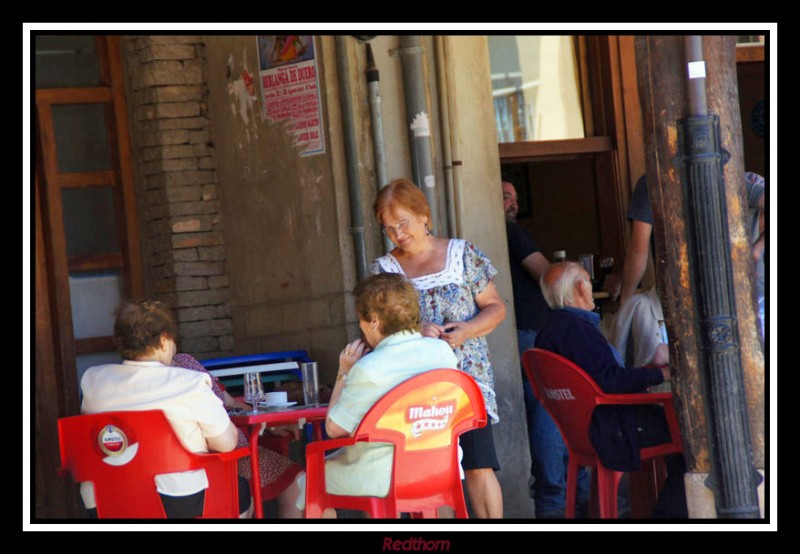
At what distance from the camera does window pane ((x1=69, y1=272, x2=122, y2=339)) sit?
21.0ft

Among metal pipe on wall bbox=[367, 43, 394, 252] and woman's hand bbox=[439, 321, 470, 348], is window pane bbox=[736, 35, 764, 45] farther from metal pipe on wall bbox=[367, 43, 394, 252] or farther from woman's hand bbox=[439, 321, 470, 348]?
woman's hand bbox=[439, 321, 470, 348]

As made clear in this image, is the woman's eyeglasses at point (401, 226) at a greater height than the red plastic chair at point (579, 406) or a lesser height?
greater

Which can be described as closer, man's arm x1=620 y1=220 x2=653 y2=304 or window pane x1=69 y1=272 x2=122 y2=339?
man's arm x1=620 y1=220 x2=653 y2=304

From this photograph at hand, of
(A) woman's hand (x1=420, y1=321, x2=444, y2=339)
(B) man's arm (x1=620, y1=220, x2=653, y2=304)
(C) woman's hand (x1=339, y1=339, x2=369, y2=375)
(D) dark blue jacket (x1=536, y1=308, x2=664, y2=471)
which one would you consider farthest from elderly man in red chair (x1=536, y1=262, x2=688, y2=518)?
(C) woman's hand (x1=339, y1=339, x2=369, y2=375)

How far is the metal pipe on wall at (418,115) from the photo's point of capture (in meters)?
5.65

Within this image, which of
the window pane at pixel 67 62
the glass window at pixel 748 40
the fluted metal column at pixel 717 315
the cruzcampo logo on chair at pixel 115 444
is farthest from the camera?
the glass window at pixel 748 40

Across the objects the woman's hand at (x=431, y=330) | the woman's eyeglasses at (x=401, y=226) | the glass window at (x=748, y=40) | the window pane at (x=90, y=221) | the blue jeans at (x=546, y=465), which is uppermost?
the glass window at (x=748, y=40)

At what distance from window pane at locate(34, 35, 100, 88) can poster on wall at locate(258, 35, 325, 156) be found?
1.07 m

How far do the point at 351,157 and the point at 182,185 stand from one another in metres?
1.13

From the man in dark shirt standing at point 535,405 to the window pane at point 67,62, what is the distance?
2364 millimetres

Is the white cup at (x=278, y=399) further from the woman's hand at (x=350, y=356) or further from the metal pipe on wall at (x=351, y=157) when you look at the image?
the metal pipe on wall at (x=351, y=157)

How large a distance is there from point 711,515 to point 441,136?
7.76ft

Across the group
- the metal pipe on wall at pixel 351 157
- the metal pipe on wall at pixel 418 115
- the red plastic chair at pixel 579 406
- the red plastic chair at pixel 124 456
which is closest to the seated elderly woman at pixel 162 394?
the red plastic chair at pixel 124 456

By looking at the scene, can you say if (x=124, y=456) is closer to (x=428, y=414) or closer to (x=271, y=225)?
(x=428, y=414)
